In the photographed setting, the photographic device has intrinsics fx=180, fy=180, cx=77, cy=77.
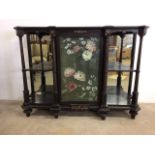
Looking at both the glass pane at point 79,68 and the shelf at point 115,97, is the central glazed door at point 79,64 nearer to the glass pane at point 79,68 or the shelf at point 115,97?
the glass pane at point 79,68

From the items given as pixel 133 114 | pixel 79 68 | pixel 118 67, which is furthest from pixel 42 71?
pixel 133 114

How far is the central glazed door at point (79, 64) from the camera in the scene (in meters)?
1.89

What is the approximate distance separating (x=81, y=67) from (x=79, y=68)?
25 millimetres

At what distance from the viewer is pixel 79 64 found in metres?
1.99

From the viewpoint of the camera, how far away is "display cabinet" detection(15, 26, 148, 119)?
1.89 metres

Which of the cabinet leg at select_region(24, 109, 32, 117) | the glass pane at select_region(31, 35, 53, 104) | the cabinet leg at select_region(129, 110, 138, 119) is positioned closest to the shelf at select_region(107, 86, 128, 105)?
the cabinet leg at select_region(129, 110, 138, 119)

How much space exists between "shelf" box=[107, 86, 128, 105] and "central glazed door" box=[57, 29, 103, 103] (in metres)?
0.20

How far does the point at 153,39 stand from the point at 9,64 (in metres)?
1.85

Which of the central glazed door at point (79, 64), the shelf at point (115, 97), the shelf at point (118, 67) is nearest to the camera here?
the central glazed door at point (79, 64)

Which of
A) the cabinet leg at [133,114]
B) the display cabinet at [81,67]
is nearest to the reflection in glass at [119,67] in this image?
the display cabinet at [81,67]

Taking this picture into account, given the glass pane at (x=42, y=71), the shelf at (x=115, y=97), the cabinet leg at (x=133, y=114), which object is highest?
the glass pane at (x=42, y=71)

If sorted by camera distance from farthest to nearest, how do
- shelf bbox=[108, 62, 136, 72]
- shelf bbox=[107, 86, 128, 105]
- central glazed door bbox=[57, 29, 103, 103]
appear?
shelf bbox=[107, 86, 128, 105]
shelf bbox=[108, 62, 136, 72]
central glazed door bbox=[57, 29, 103, 103]

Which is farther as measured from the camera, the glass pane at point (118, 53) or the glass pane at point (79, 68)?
the glass pane at point (118, 53)

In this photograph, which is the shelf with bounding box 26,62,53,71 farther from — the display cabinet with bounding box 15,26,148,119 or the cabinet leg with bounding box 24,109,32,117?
the cabinet leg with bounding box 24,109,32,117
